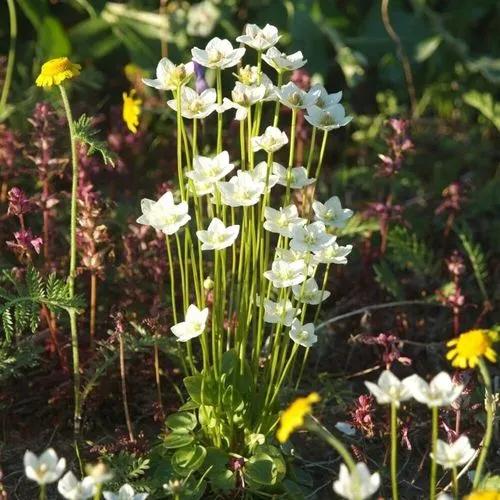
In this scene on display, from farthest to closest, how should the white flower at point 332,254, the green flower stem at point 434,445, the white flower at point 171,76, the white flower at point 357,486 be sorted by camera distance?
the white flower at point 332,254, the white flower at point 171,76, the green flower stem at point 434,445, the white flower at point 357,486

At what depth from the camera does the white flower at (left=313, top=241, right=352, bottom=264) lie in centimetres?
182

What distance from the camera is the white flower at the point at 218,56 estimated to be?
5.80 ft

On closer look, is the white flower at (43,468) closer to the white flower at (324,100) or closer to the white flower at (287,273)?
the white flower at (287,273)

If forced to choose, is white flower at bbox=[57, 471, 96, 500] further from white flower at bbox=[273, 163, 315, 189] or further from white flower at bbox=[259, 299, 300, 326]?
white flower at bbox=[273, 163, 315, 189]

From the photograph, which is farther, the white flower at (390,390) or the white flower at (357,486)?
→ the white flower at (390,390)

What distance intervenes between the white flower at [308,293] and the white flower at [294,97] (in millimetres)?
307

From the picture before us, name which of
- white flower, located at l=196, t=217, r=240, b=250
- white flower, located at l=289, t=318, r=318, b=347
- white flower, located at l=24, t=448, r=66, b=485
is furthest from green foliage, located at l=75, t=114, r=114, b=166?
white flower, located at l=24, t=448, r=66, b=485

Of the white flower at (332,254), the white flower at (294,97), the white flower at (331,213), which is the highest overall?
the white flower at (294,97)

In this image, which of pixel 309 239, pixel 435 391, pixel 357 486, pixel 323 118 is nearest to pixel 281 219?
pixel 309 239

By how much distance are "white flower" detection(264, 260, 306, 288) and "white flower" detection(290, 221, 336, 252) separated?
41 mm

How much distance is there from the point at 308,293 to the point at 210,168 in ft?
0.95

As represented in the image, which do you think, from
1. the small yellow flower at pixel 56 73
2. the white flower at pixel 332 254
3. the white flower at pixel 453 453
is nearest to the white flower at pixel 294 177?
the white flower at pixel 332 254

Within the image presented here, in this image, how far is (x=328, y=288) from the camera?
247 cm

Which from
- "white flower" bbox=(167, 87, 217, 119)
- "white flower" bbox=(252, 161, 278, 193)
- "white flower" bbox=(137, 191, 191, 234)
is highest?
"white flower" bbox=(167, 87, 217, 119)
